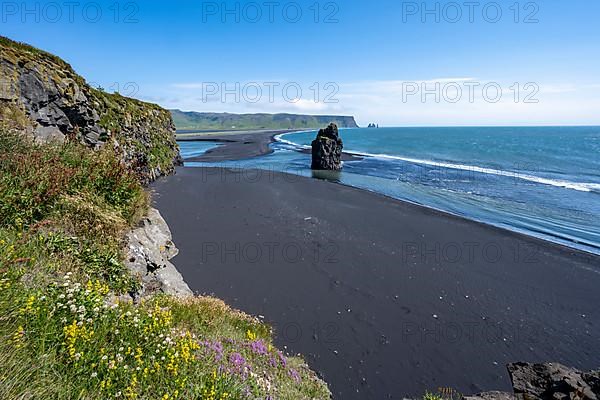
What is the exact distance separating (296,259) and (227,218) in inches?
257

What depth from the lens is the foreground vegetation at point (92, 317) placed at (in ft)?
9.92

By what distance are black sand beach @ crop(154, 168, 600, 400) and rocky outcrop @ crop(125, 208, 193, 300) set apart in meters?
2.12

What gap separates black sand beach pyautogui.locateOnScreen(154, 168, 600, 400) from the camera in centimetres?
771

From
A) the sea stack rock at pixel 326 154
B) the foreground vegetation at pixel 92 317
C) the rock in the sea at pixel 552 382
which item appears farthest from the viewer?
the sea stack rock at pixel 326 154

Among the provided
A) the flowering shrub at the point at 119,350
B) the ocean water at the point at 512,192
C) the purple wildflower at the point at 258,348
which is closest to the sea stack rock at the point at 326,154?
the ocean water at the point at 512,192

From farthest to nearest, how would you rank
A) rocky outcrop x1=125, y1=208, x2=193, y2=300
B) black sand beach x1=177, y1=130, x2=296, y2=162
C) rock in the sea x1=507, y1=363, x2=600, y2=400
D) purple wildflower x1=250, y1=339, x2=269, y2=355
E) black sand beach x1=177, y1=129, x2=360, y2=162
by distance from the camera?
black sand beach x1=177, y1=130, x2=296, y2=162, black sand beach x1=177, y1=129, x2=360, y2=162, rocky outcrop x1=125, y1=208, x2=193, y2=300, purple wildflower x1=250, y1=339, x2=269, y2=355, rock in the sea x1=507, y1=363, x2=600, y2=400

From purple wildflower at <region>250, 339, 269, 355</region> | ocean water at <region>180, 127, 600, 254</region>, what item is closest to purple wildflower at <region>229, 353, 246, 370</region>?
purple wildflower at <region>250, 339, 269, 355</region>

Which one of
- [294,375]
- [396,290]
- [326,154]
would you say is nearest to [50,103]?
[294,375]

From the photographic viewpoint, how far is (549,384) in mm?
4629

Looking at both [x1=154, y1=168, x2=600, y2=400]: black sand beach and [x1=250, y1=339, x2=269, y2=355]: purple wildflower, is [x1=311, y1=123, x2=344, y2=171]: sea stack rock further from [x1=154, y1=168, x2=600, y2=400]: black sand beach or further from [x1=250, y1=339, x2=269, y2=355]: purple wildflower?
[x1=250, y1=339, x2=269, y2=355]: purple wildflower

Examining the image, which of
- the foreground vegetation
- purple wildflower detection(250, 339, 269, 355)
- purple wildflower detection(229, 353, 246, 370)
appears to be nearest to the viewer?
the foreground vegetation

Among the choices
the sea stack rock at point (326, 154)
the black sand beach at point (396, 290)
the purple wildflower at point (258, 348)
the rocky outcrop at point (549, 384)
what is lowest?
the black sand beach at point (396, 290)

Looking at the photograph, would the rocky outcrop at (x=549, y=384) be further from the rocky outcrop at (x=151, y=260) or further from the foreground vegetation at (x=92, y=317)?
the rocky outcrop at (x=151, y=260)

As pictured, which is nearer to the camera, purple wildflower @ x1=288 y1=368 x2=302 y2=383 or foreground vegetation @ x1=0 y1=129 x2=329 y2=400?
foreground vegetation @ x1=0 y1=129 x2=329 y2=400
